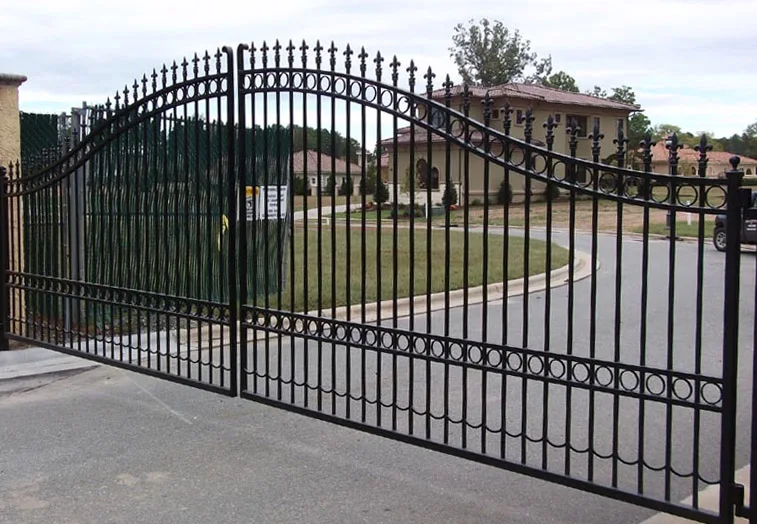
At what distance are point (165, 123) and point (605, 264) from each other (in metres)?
13.0

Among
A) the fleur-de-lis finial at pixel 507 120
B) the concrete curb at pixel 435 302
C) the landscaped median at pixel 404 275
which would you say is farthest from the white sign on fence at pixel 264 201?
the fleur-de-lis finial at pixel 507 120

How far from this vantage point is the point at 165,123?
6367 millimetres

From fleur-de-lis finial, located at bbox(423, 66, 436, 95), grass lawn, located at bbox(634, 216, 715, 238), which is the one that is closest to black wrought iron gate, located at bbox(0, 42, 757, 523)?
fleur-de-lis finial, located at bbox(423, 66, 436, 95)

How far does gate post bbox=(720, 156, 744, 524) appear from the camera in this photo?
361 cm

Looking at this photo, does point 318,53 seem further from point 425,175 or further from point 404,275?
point 404,275

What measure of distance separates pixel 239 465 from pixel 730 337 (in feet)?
10.6

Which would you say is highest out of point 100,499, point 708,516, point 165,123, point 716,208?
point 165,123

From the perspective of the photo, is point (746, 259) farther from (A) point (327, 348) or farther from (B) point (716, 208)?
(B) point (716, 208)

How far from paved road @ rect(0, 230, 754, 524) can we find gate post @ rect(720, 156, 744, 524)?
0.53 m

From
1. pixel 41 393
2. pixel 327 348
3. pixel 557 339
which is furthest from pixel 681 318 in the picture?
pixel 41 393

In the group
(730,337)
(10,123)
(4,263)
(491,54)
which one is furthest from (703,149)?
(491,54)

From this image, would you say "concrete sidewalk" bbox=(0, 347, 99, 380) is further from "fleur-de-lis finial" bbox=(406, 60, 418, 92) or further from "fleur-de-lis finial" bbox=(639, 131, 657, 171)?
"fleur-de-lis finial" bbox=(639, 131, 657, 171)

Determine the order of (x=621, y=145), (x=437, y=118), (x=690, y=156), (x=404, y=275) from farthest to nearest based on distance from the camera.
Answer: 1. (x=690, y=156)
2. (x=404, y=275)
3. (x=437, y=118)
4. (x=621, y=145)

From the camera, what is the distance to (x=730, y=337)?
361 centimetres
